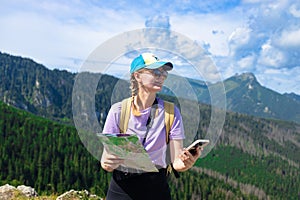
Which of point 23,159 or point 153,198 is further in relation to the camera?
point 23,159

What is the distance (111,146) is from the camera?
3.17m

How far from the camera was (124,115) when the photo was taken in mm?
3441

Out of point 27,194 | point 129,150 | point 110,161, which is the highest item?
point 129,150

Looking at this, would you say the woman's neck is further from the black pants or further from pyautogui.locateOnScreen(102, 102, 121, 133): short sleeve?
the black pants

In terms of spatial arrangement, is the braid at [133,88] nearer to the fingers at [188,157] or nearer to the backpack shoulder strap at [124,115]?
the backpack shoulder strap at [124,115]

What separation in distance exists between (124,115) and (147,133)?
271 mm

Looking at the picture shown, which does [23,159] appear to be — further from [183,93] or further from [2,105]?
[183,93]

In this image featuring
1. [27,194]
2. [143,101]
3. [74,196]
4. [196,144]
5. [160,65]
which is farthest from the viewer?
[27,194]

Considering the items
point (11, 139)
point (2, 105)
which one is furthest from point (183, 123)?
point (2, 105)

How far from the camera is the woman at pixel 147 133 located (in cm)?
337

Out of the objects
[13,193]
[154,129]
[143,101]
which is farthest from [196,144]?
[13,193]

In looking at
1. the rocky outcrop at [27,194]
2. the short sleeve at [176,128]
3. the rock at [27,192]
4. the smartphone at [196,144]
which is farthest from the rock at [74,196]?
the smartphone at [196,144]

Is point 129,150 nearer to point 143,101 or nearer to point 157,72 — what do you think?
point 143,101

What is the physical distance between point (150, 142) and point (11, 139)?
11689 cm
